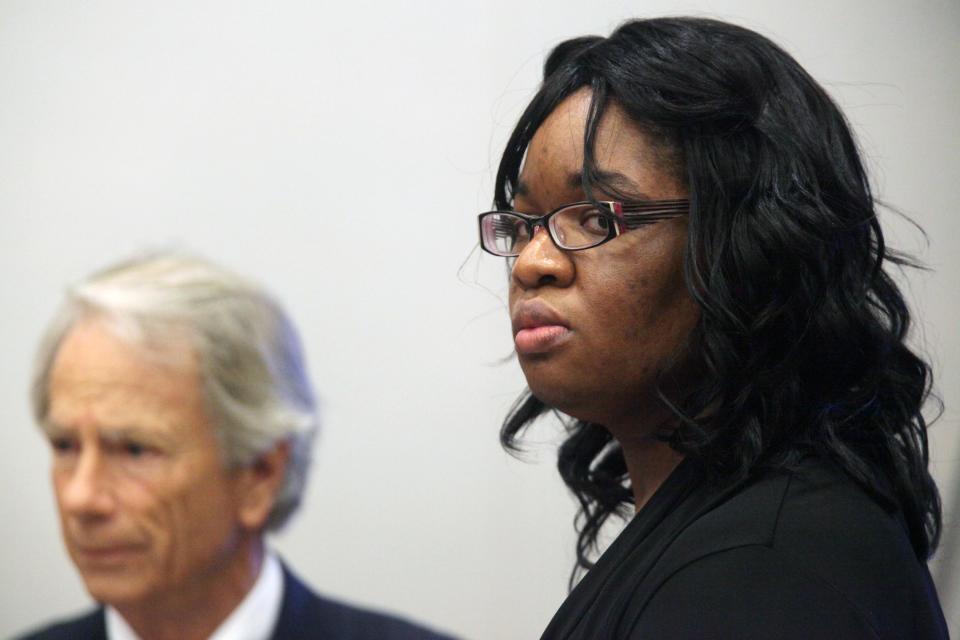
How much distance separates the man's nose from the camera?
95 centimetres

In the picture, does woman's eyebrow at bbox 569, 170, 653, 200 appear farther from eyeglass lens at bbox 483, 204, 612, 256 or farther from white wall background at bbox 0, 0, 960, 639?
white wall background at bbox 0, 0, 960, 639

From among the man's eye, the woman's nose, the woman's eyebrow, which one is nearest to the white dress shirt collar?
the man's eye

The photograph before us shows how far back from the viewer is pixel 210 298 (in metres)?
1.00

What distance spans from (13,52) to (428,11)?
0.45 meters

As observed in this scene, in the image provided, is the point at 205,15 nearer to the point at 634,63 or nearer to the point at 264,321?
the point at 264,321

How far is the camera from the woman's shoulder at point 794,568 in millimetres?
769

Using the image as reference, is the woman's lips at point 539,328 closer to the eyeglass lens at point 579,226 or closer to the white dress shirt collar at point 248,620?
the eyeglass lens at point 579,226

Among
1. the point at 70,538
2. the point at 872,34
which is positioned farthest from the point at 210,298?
the point at 872,34

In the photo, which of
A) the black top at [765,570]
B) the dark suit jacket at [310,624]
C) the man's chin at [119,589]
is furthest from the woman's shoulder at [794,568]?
the man's chin at [119,589]

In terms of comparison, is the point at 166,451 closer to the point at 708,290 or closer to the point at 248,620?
the point at 248,620

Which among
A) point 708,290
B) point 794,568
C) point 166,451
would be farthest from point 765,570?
point 166,451

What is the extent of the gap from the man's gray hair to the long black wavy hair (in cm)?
34

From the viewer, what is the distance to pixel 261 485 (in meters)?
1.02

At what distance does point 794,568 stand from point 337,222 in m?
0.62
